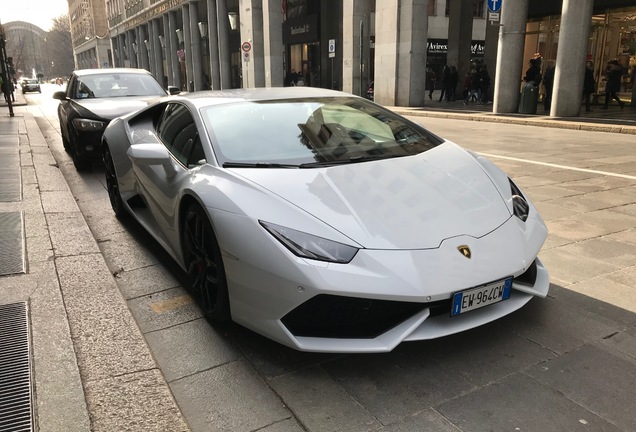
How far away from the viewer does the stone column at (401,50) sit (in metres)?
20.2

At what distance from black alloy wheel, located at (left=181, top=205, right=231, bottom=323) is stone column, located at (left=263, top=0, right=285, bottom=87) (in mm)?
25841

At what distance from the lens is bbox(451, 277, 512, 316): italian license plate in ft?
8.59

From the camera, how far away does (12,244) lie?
4594 millimetres

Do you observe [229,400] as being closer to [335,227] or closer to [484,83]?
[335,227]

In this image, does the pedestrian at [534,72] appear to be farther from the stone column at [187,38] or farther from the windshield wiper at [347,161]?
the stone column at [187,38]

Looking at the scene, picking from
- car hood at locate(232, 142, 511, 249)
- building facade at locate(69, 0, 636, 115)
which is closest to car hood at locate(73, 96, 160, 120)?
car hood at locate(232, 142, 511, 249)

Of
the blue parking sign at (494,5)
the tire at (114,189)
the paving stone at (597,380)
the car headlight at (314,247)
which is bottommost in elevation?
the paving stone at (597,380)

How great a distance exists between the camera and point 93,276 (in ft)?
12.9

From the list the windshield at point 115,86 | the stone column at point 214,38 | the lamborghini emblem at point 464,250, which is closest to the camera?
the lamborghini emblem at point 464,250

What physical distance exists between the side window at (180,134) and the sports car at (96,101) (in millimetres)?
3313

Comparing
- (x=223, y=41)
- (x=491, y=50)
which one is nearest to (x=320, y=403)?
(x=491, y=50)

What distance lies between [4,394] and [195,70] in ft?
127

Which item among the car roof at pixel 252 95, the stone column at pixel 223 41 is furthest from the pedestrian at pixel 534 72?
the stone column at pixel 223 41

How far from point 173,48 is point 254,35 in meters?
16.4
